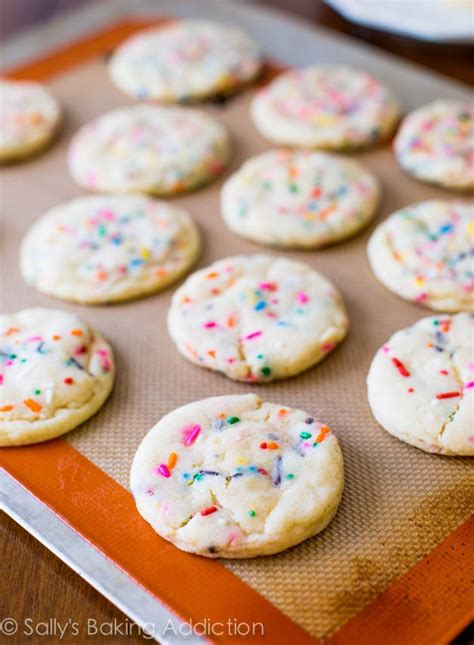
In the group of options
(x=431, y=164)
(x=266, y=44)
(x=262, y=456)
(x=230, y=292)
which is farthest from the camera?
(x=266, y=44)

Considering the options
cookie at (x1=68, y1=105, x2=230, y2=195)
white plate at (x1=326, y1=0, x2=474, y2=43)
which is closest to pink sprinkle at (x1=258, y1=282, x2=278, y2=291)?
cookie at (x1=68, y1=105, x2=230, y2=195)

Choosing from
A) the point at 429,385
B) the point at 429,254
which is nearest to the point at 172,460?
the point at 429,385

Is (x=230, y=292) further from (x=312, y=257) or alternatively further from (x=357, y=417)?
(x=357, y=417)

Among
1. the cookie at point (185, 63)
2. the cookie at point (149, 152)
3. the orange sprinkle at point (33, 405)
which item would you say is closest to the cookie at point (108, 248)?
the cookie at point (149, 152)

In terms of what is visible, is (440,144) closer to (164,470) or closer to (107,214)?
(107,214)

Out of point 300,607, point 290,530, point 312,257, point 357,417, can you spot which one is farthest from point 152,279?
point 300,607
